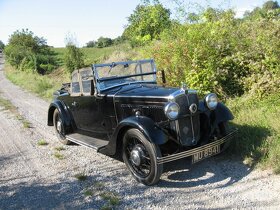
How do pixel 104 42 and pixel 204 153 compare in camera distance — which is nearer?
pixel 204 153

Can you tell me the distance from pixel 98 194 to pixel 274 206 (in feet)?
7.22

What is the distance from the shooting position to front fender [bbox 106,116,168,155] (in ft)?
14.3

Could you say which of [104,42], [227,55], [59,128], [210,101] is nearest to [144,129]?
[210,101]

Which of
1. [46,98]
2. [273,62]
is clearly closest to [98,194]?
[273,62]

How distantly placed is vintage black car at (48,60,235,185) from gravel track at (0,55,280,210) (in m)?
0.31

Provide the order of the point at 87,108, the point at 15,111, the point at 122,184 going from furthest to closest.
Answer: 1. the point at 15,111
2. the point at 87,108
3. the point at 122,184

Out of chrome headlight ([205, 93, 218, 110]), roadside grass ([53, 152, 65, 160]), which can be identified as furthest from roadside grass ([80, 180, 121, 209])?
chrome headlight ([205, 93, 218, 110])

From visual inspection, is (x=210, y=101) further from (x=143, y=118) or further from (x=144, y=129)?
(x=144, y=129)

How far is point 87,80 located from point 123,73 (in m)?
0.66

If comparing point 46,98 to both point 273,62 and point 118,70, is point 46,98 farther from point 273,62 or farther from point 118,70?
point 273,62

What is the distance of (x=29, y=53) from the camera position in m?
37.5

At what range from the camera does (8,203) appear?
440 centimetres

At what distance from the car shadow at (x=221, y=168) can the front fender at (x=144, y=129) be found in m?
0.73

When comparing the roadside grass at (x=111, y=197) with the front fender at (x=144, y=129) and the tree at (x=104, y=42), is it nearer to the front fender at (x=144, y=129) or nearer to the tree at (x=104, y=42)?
the front fender at (x=144, y=129)
